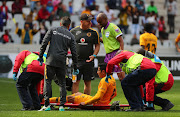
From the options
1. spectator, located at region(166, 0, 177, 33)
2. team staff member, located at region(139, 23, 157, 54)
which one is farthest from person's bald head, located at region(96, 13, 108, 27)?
spectator, located at region(166, 0, 177, 33)

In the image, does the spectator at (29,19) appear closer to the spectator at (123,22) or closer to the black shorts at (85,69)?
the spectator at (123,22)

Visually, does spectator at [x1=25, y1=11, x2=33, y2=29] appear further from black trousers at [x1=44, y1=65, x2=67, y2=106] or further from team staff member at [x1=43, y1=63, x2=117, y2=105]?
black trousers at [x1=44, y1=65, x2=67, y2=106]

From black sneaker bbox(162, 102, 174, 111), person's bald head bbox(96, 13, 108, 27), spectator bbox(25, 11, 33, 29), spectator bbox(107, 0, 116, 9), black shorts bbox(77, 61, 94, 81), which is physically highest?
spectator bbox(107, 0, 116, 9)

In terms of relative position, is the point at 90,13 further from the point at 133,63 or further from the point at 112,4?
the point at 133,63

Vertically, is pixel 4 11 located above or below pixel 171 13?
above

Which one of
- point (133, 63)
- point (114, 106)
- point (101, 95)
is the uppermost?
point (133, 63)

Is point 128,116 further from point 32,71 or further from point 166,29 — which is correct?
point 166,29

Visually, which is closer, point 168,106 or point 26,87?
point 168,106

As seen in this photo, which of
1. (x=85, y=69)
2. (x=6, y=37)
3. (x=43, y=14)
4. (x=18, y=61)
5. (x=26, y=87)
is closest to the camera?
(x=18, y=61)

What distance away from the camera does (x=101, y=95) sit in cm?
957

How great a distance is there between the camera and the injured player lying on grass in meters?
9.58

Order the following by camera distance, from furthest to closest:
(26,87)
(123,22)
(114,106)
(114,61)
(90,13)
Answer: (123,22)
(90,13)
(26,87)
(114,106)
(114,61)

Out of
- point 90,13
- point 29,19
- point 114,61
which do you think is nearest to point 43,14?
point 29,19

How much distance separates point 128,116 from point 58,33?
2.39 meters
